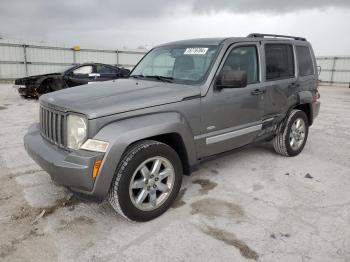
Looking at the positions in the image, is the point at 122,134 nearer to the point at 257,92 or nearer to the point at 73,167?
the point at 73,167

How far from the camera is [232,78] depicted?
133 inches

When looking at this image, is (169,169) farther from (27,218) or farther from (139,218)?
(27,218)

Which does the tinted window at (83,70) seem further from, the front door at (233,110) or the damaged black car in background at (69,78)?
the front door at (233,110)

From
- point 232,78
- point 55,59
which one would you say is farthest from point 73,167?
point 55,59

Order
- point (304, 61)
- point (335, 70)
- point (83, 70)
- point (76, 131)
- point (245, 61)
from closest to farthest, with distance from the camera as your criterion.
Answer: point (76, 131) → point (245, 61) → point (304, 61) → point (83, 70) → point (335, 70)

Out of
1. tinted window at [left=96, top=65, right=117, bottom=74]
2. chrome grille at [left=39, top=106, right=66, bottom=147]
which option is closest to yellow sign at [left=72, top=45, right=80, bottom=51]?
tinted window at [left=96, top=65, right=117, bottom=74]

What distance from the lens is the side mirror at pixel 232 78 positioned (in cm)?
335

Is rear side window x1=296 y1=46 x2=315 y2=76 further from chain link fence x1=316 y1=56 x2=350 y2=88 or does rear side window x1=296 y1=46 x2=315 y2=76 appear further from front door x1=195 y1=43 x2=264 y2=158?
chain link fence x1=316 y1=56 x2=350 y2=88

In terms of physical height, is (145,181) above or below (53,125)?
below

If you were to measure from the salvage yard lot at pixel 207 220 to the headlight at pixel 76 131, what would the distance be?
0.87m

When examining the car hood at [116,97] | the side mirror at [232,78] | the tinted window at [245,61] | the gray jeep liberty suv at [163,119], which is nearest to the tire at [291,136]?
the gray jeep liberty suv at [163,119]


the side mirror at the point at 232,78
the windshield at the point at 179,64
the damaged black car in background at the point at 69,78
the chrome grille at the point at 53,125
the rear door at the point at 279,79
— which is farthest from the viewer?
the damaged black car in background at the point at 69,78

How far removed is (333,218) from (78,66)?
9743 millimetres

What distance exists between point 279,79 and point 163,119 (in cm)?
236
